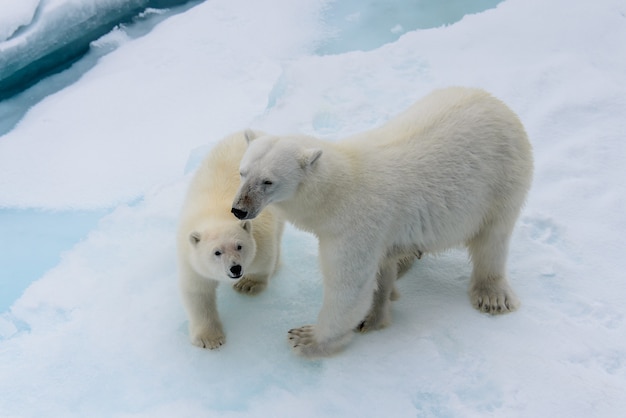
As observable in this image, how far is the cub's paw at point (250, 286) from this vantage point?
361cm

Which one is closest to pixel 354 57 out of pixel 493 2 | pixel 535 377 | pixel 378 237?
pixel 493 2

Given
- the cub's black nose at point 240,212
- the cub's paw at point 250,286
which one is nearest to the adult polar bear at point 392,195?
the cub's black nose at point 240,212

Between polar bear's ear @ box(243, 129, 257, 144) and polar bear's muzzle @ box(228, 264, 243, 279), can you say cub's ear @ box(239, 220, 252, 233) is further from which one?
polar bear's ear @ box(243, 129, 257, 144)

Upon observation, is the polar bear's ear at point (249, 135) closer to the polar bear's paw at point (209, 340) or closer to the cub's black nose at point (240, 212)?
the cub's black nose at point (240, 212)

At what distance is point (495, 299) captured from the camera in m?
3.28

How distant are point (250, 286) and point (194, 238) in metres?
0.57

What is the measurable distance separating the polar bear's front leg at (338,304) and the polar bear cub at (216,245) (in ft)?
1.39

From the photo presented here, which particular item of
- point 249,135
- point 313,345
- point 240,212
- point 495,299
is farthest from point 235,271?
point 495,299

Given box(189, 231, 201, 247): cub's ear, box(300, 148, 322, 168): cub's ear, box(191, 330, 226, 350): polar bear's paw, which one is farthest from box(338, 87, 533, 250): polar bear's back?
box(191, 330, 226, 350): polar bear's paw

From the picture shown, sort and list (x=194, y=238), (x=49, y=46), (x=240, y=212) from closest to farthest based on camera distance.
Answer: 1. (x=240, y=212)
2. (x=194, y=238)
3. (x=49, y=46)

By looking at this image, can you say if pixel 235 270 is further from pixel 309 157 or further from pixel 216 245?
pixel 309 157

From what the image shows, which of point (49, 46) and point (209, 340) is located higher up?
point (49, 46)

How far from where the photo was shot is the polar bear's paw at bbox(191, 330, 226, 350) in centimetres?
329

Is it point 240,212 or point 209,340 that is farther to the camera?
point 209,340
